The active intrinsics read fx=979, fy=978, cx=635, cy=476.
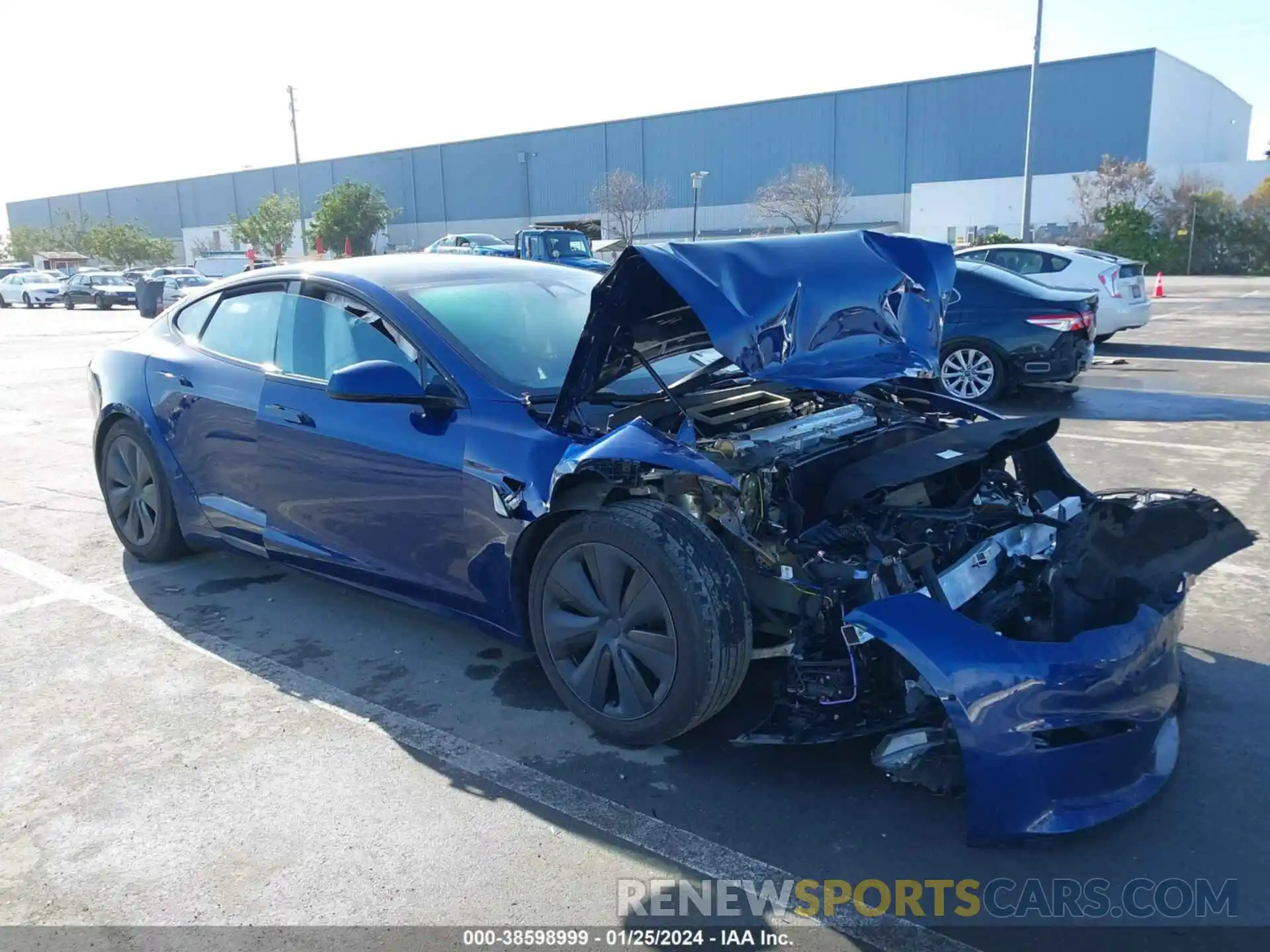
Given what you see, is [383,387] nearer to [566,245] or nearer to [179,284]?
[566,245]

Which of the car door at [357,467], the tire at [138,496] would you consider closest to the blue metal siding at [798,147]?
the tire at [138,496]

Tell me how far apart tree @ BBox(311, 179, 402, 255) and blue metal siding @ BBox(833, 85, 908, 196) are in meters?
28.5

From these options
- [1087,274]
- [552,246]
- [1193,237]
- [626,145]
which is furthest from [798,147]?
[1087,274]

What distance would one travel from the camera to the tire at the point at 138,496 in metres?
5.11

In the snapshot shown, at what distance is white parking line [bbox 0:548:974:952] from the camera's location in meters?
2.48

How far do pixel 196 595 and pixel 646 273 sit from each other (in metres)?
3.05

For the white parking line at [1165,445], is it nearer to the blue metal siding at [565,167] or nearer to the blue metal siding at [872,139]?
the blue metal siding at [872,139]

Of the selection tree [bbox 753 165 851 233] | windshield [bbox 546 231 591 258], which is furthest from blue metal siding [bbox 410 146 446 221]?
windshield [bbox 546 231 591 258]

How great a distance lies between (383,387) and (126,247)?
7681cm

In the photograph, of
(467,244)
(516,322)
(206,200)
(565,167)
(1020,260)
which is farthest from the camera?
(206,200)

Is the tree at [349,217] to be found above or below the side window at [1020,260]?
above

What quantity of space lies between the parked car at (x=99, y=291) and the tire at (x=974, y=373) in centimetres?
3548

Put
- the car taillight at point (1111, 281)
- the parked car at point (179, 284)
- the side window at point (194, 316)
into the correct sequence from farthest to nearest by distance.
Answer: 1. the parked car at point (179, 284)
2. the car taillight at point (1111, 281)
3. the side window at point (194, 316)

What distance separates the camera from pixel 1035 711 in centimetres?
259
